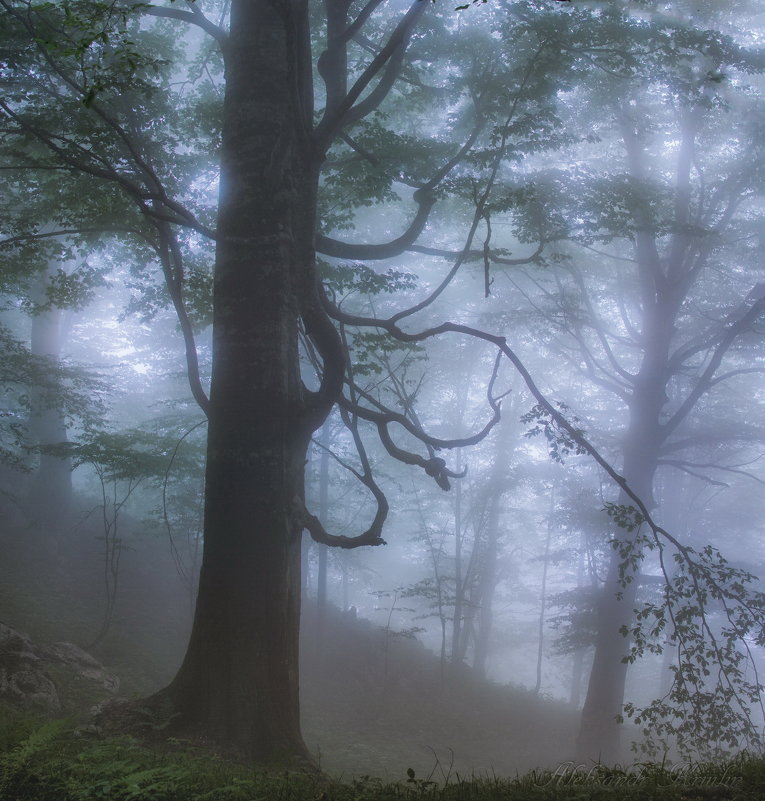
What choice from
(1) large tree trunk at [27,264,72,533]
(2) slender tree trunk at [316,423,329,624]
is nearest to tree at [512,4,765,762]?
(2) slender tree trunk at [316,423,329,624]

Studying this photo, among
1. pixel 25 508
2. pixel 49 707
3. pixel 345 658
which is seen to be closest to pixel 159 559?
pixel 25 508

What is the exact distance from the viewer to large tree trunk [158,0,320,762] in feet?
17.9

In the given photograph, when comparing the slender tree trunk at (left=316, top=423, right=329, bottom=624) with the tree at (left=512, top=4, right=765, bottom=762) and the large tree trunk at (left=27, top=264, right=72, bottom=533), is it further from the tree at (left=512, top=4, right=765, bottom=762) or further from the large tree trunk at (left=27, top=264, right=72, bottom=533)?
the tree at (left=512, top=4, right=765, bottom=762)

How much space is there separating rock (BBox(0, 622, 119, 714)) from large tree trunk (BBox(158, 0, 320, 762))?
13.2ft

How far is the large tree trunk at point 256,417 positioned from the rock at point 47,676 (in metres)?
4.01

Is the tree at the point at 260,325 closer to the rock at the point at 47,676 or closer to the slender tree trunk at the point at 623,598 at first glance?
the rock at the point at 47,676

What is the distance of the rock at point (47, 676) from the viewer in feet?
27.2

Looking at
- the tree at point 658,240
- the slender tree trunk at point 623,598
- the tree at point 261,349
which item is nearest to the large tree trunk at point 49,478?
the tree at point 261,349

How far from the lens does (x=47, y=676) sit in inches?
358

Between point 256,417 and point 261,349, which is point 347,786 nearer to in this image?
point 256,417

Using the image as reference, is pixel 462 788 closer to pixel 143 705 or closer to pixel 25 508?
pixel 143 705

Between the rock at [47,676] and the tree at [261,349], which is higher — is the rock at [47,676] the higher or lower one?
the lower one

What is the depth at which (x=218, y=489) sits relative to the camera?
5859mm

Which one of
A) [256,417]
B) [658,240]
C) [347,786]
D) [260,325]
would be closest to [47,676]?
Answer: [256,417]
